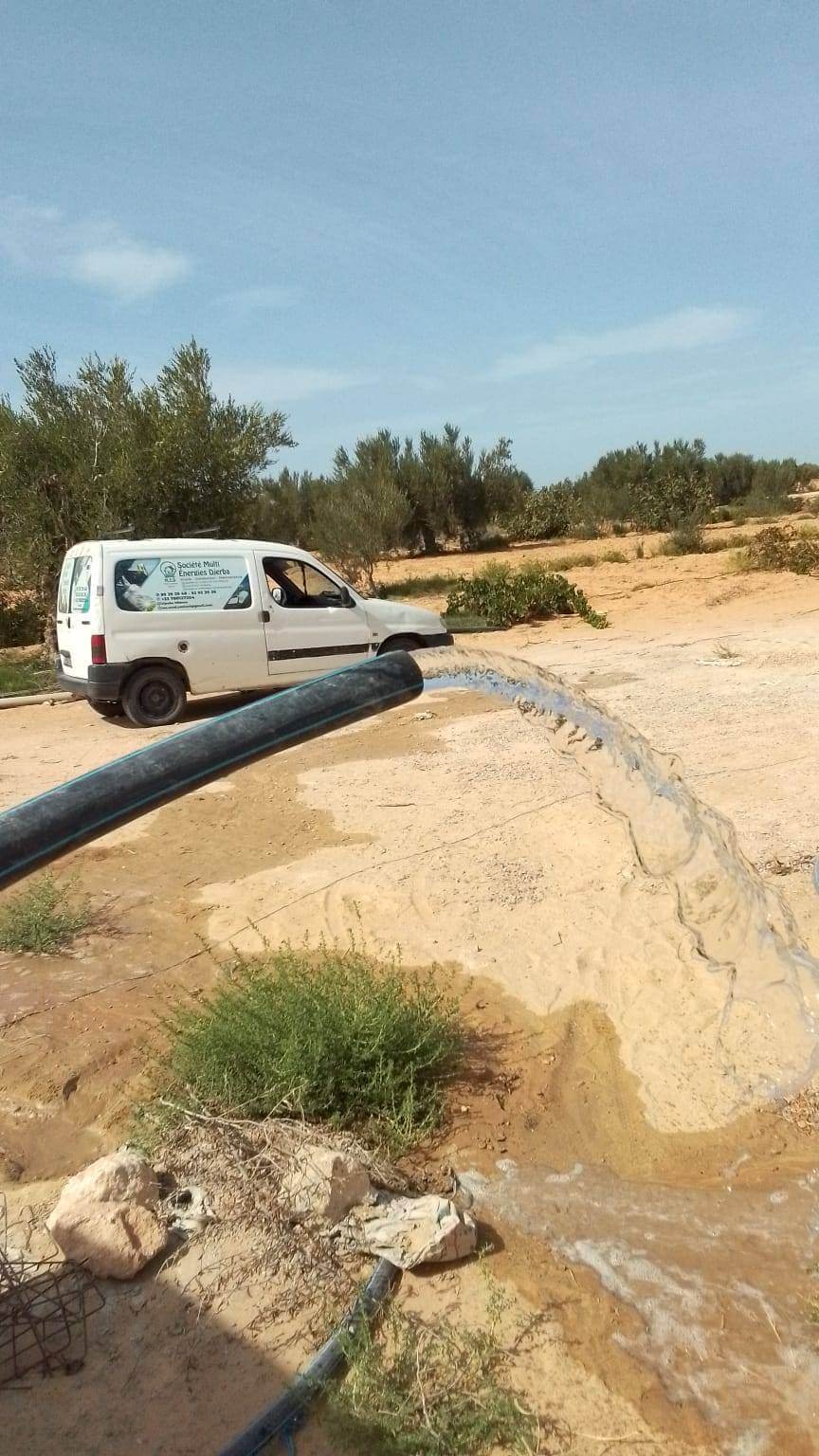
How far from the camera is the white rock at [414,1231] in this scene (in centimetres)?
329

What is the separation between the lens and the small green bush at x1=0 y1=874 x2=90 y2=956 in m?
5.57

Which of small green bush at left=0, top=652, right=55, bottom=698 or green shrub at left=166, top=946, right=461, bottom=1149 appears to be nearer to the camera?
green shrub at left=166, top=946, right=461, bottom=1149

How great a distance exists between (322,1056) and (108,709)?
8.43m

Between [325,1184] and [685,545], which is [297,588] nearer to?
[325,1184]

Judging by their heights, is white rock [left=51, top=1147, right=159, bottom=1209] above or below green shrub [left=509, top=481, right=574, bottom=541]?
below

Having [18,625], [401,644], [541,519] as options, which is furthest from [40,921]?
[541,519]

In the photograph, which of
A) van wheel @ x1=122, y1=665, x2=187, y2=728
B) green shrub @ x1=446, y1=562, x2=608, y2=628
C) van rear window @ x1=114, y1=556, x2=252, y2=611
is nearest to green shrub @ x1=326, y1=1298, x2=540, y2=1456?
van wheel @ x1=122, y1=665, x2=187, y2=728

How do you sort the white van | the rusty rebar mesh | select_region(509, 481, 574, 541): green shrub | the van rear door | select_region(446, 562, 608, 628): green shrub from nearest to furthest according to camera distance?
the rusty rebar mesh < the van rear door < the white van < select_region(446, 562, 608, 628): green shrub < select_region(509, 481, 574, 541): green shrub

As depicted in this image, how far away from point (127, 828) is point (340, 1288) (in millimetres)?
4727

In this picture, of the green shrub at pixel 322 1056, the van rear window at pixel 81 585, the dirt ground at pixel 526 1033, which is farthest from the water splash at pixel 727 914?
the van rear window at pixel 81 585

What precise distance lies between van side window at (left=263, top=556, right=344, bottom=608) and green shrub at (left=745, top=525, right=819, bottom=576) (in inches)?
428

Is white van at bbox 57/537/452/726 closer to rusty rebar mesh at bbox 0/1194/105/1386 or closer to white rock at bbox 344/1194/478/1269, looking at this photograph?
rusty rebar mesh at bbox 0/1194/105/1386

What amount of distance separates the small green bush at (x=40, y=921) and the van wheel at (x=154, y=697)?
5008 mm

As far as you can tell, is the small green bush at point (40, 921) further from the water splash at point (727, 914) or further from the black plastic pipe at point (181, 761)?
the black plastic pipe at point (181, 761)
